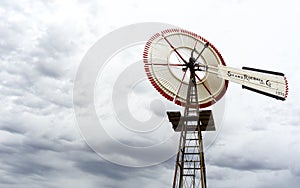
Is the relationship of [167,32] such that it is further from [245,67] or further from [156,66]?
[245,67]

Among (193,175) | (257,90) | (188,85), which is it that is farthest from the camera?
(188,85)

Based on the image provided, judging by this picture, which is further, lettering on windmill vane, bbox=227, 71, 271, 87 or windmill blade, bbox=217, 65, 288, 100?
lettering on windmill vane, bbox=227, 71, 271, 87

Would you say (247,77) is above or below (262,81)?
above

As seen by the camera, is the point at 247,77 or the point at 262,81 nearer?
the point at 262,81

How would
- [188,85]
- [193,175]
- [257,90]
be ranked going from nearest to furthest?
1. [257,90]
2. [193,175]
3. [188,85]

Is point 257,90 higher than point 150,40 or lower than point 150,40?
lower

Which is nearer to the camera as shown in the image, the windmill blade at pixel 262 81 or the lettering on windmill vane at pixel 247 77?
the windmill blade at pixel 262 81

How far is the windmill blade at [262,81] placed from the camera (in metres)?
24.3

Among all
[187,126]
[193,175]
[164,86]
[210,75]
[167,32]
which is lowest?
[193,175]

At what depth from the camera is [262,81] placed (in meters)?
25.1

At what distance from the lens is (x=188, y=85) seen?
29281 mm

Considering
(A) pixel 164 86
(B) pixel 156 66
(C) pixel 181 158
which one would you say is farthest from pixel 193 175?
(B) pixel 156 66

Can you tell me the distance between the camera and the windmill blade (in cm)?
2427

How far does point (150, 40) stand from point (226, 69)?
22.9 ft
